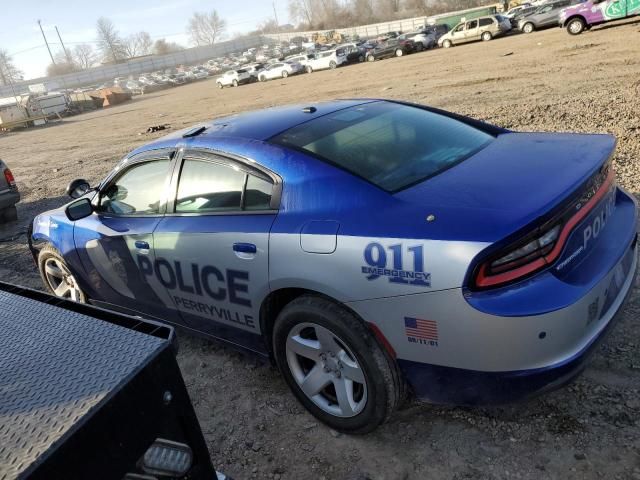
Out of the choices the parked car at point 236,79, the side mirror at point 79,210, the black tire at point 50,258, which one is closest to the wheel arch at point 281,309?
the side mirror at point 79,210

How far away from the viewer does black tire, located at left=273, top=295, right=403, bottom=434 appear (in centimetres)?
237

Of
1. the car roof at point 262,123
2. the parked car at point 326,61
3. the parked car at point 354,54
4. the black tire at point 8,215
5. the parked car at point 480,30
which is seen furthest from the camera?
the parked car at point 354,54

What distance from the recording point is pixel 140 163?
362 centimetres

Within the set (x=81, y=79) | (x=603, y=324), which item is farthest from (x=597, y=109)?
(x=81, y=79)

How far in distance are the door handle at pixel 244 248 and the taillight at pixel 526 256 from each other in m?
1.19

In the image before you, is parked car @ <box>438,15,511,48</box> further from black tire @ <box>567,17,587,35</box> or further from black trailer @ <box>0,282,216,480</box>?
black trailer @ <box>0,282,216,480</box>

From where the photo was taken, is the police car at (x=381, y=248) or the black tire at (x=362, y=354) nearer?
the police car at (x=381, y=248)

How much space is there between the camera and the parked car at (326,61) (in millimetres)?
35375

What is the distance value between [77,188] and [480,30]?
30.7 meters

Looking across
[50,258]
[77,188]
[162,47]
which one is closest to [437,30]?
[77,188]

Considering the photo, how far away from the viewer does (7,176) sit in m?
8.63

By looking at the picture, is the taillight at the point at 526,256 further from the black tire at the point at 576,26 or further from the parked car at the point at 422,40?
the parked car at the point at 422,40

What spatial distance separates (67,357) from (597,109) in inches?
348

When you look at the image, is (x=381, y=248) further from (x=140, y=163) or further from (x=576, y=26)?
(x=576, y=26)
